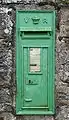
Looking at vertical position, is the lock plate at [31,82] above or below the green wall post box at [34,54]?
below

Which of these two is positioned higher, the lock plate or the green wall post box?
the green wall post box

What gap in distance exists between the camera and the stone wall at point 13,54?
3848 mm

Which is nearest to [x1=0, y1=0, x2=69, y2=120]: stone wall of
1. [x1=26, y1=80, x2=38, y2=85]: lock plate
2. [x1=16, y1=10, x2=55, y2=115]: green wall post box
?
[x1=16, y1=10, x2=55, y2=115]: green wall post box

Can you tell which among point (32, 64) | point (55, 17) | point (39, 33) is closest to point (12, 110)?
point (32, 64)

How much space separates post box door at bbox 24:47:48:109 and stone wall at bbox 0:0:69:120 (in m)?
0.15

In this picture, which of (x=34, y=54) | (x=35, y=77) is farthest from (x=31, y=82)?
(x=34, y=54)

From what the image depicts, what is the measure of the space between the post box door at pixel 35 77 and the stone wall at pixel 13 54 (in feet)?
0.50

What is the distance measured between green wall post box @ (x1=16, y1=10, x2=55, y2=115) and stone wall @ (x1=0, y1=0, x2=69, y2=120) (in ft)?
0.23

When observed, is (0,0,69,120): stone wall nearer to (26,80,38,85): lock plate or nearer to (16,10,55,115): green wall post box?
(16,10,55,115): green wall post box

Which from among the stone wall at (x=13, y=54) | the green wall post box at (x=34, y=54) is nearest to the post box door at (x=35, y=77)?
the green wall post box at (x=34, y=54)

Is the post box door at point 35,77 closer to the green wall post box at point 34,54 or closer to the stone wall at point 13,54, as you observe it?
the green wall post box at point 34,54

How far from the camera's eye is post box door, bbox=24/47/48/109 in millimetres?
3844

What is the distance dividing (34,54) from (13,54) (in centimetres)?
26

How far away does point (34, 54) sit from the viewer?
3.84m
